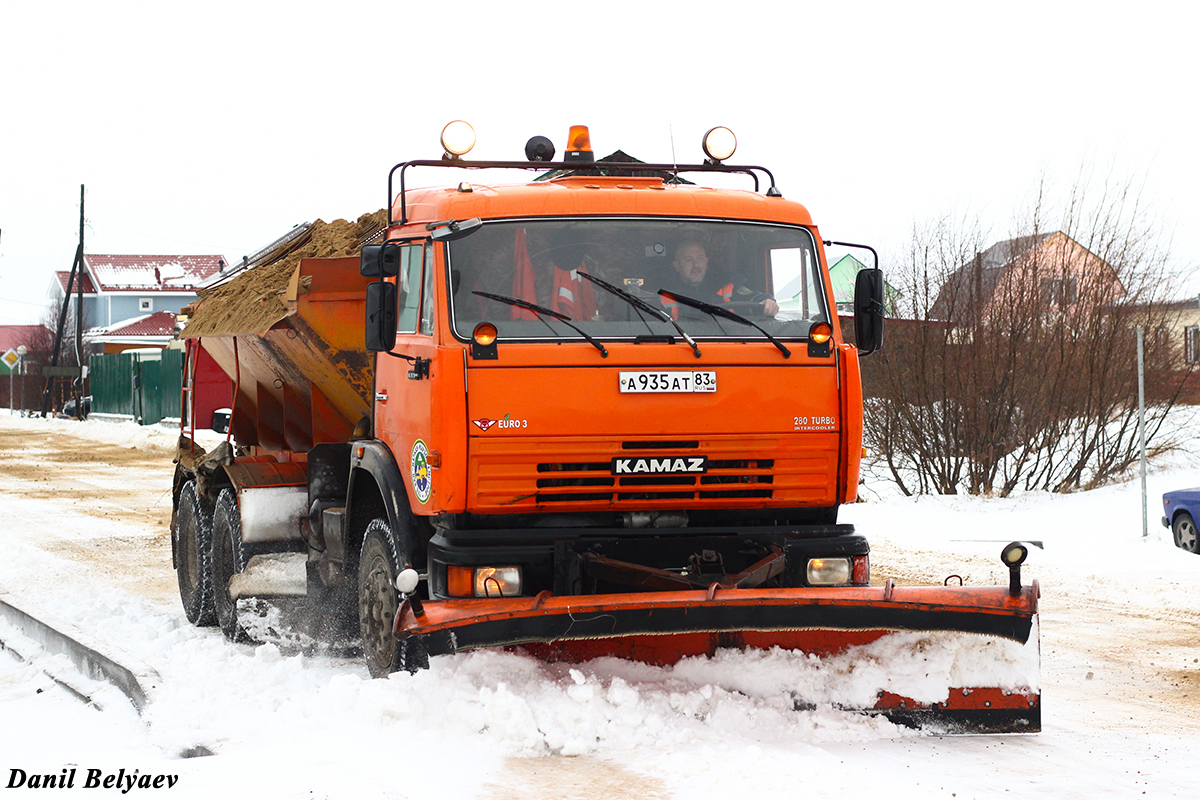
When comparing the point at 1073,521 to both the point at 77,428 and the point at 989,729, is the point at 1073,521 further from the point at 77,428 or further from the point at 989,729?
the point at 77,428

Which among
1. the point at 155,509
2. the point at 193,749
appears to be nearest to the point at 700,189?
the point at 193,749

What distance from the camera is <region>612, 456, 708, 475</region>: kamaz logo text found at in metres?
5.73

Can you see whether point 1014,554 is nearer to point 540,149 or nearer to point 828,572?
point 828,572

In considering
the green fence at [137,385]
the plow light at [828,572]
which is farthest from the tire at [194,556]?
the green fence at [137,385]

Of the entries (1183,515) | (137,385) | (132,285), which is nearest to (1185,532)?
(1183,515)

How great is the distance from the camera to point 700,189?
6.51 m

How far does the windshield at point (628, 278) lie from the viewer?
5879 millimetres

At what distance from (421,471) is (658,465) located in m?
1.09

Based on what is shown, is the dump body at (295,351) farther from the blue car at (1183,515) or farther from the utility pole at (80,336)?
the utility pole at (80,336)

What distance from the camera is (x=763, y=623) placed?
17.5 ft

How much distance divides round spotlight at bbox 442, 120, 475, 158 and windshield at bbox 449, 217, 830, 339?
1.02 m

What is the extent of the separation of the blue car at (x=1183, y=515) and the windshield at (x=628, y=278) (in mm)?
7912

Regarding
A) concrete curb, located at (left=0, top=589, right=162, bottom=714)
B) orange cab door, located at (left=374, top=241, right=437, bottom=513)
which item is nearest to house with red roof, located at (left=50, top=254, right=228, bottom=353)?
concrete curb, located at (left=0, top=589, right=162, bottom=714)

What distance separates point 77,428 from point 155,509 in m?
25.7
